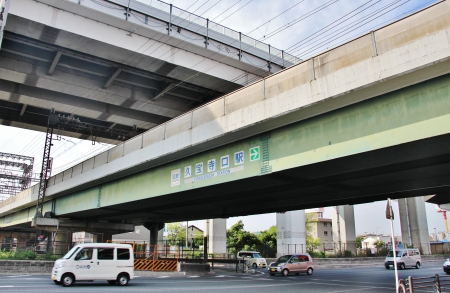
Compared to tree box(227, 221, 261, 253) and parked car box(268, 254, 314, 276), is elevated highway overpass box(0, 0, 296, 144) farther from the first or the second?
tree box(227, 221, 261, 253)

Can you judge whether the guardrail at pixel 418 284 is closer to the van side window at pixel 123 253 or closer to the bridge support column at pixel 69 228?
the van side window at pixel 123 253

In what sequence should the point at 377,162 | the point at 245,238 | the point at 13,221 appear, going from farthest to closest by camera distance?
the point at 245,238, the point at 13,221, the point at 377,162

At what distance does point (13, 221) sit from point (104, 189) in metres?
33.0

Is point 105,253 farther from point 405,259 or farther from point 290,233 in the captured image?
point 290,233

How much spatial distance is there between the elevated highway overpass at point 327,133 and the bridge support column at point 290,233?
80.7 ft

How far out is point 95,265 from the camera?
58.2 ft

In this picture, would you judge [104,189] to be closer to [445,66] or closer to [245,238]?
[445,66]

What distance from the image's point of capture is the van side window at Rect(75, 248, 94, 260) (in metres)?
17.5

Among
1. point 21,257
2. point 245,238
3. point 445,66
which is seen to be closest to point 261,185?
point 445,66

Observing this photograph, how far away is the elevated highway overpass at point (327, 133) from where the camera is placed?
10297 millimetres

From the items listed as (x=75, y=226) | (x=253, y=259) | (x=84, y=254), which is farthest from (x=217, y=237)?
(x=84, y=254)

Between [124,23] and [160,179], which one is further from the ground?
[124,23]

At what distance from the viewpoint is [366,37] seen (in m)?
11.7

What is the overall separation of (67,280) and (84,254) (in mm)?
1264
